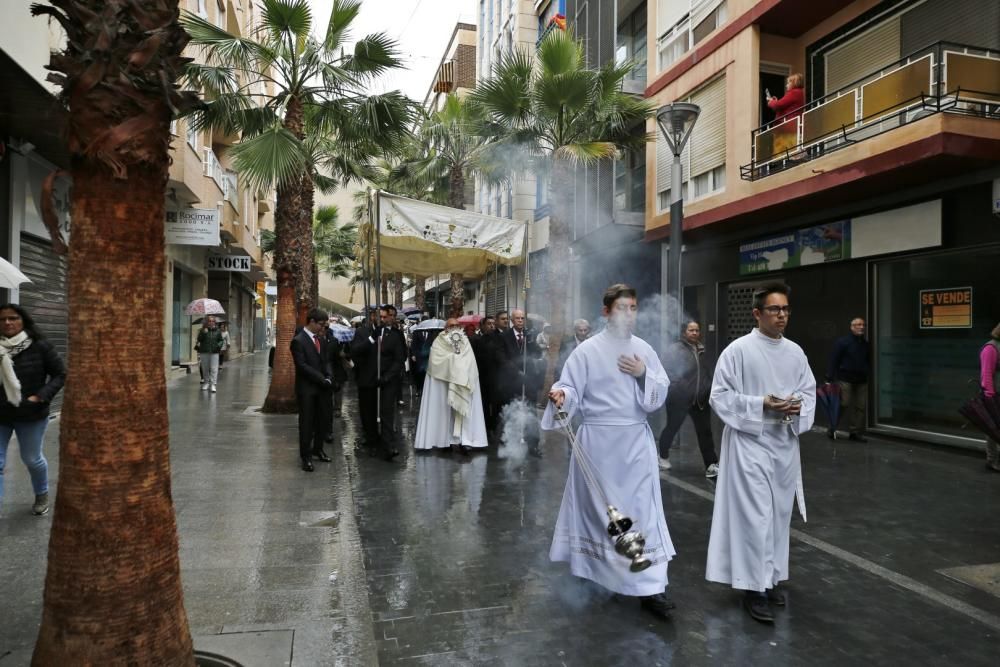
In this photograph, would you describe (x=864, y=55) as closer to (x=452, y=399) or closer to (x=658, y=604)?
(x=452, y=399)

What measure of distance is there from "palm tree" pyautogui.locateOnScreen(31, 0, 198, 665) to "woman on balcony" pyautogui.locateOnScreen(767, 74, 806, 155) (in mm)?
11465

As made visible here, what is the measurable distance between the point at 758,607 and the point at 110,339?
3.50 meters

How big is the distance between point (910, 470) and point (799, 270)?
5.15 metres

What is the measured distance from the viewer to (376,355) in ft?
30.0

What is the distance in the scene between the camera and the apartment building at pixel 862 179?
30.7ft

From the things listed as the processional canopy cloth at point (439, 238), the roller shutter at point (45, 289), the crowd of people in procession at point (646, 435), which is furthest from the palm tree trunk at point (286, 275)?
the crowd of people in procession at point (646, 435)

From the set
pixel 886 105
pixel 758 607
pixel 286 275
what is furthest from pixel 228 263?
pixel 758 607

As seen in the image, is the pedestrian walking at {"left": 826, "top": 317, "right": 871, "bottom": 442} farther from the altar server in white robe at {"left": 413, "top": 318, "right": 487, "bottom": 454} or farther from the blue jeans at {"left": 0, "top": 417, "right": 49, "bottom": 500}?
the blue jeans at {"left": 0, "top": 417, "right": 49, "bottom": 500}

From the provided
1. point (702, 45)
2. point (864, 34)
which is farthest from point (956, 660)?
point (702, 45)

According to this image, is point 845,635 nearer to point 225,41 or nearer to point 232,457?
point 232,457

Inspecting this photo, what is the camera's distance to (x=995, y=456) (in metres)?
8.28

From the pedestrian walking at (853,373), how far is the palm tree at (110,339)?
1019cm

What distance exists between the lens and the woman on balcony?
39.4 ft

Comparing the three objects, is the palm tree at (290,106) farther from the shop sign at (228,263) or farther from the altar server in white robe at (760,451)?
the shop sign at (228,263)
